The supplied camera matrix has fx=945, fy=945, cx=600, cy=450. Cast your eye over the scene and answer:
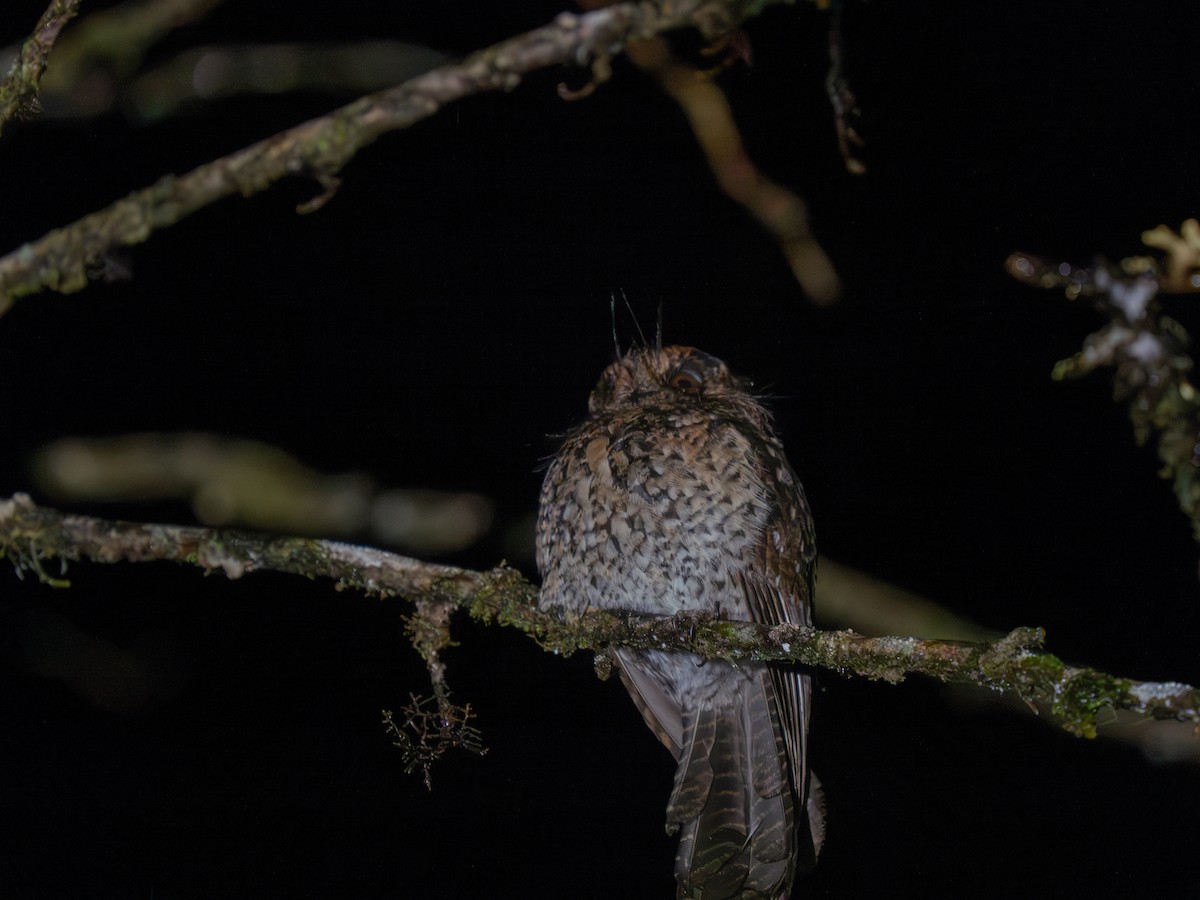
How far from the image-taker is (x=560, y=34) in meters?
1.35

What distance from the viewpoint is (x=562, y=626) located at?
2.66m

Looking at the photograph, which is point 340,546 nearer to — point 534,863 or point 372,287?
point 372,287

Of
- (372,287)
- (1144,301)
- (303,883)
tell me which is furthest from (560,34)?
(303,883)

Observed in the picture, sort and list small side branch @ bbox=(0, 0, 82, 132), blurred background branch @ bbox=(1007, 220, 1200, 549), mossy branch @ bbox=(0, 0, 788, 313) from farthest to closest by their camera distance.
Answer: small side branch @ bbox=(0, 0, 82, 132) < mossy branch @ bbox=(0, 0, 788, 313) < blurred background branch @ bbox=(1007, 220, 1200, 549)

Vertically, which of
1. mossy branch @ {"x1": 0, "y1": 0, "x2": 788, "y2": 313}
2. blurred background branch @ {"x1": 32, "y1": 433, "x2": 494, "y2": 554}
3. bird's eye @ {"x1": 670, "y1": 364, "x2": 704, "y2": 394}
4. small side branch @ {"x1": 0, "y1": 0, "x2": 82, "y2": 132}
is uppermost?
bird's eye @ {"x1": 670, "y1": 364, "x2": 704, "y2": 394}

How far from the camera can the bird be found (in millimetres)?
3084

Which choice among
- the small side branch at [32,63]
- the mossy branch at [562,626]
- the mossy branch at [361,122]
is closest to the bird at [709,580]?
the mossy branch at [562,626]

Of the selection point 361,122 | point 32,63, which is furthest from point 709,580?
point 32,63

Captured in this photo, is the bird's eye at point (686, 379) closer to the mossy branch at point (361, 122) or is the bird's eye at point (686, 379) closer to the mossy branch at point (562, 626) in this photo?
the mossy branch at point (562, 626)

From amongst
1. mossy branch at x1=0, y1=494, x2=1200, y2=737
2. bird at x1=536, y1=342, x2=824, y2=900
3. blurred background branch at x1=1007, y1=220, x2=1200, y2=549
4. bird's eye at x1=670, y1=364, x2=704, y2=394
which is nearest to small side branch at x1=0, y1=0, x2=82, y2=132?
mossy branch at x1=0, y1=494, x2=1200, y2=737

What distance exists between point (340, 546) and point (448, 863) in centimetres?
472

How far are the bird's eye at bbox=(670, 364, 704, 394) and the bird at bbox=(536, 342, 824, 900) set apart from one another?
1.19ft

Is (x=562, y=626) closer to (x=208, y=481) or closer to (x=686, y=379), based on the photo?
(x=208, y=481)

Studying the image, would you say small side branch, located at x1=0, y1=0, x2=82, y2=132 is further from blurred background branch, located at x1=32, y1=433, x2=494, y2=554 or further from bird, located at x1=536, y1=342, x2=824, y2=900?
bird, located at x1=536, y1=342, x2=824, y2=900
